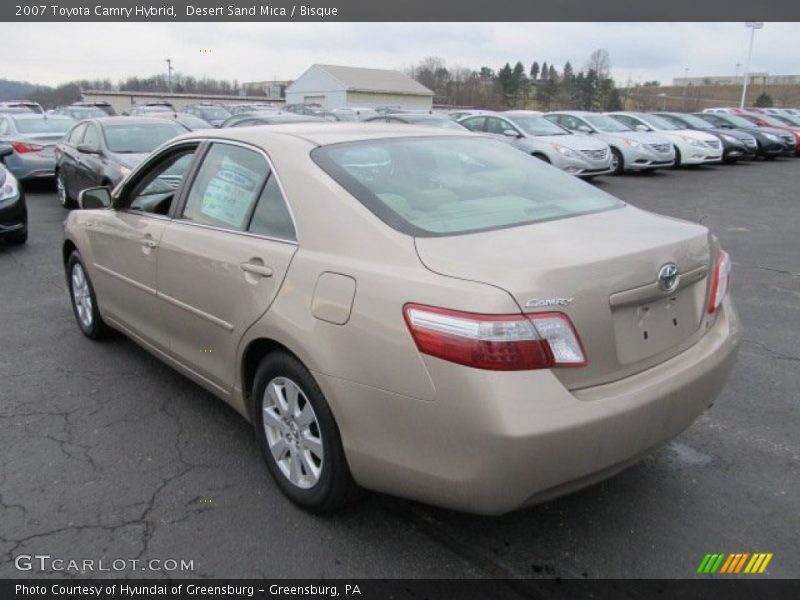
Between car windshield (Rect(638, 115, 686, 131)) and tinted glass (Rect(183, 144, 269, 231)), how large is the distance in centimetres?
1809

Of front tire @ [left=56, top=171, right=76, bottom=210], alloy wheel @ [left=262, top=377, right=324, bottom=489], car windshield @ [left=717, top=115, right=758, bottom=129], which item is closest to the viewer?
alloy wheel @ [left=262, top=377, right=324, bottom=489]

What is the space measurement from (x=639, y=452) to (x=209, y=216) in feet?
7.75

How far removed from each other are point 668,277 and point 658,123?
19.1m

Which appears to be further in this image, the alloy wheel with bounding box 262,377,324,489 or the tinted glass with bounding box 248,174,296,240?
the tinted glass with bounding box 248,174,296,240

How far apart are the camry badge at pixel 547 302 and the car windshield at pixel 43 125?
550 inches

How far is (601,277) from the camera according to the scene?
233cm

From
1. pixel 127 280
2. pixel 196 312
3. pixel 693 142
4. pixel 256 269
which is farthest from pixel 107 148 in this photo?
Result: pixel 693 142

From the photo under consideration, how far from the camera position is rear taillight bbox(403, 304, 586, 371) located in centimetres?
→ 216

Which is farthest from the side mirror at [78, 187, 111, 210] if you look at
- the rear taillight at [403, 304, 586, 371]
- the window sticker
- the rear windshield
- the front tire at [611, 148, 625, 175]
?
the front tire at [611, 148, 625, 175]

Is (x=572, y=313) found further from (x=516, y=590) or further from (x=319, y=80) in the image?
(x=319, y=80)

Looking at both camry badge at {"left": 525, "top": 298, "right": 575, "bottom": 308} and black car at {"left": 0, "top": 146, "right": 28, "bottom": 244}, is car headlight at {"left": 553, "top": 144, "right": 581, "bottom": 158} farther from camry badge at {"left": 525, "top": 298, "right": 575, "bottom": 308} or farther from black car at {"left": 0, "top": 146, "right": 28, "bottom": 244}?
camry badge at {"left": 525, "top": 298, "right": 575, "bottom": 308}

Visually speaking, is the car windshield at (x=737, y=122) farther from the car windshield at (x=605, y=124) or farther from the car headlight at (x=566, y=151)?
the car headlight at (x=566, y=151)

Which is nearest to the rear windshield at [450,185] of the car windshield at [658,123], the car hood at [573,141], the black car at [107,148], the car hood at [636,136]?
the black car at [107,148]

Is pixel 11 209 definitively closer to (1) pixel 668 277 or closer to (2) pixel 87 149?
(2) pixel 87 149
